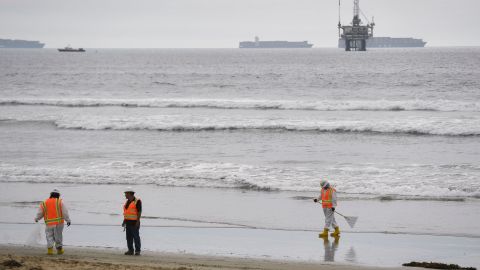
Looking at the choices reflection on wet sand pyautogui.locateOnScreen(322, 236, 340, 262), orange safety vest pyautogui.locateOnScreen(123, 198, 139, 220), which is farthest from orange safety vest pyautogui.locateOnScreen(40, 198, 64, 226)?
reflection on wet sand pyautogui.locateOnScreen(322, 236, 340, 262)

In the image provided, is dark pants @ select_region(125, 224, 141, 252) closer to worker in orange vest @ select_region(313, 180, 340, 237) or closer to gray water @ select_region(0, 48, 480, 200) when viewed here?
worker in orange vest @ select_region(313, 180, 340, 237)

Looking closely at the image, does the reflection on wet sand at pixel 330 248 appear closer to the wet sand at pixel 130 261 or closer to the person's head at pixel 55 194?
the wet sand at pixel 130 261

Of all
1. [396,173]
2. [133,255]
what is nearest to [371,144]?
[396,173]

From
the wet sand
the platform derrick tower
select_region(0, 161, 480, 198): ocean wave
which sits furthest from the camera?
the platform derrick tower

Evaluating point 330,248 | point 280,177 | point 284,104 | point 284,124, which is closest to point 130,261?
point 330,248

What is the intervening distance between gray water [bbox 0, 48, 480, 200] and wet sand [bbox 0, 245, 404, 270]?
767 cm

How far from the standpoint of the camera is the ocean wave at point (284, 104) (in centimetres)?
4338

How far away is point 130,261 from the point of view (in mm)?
11484

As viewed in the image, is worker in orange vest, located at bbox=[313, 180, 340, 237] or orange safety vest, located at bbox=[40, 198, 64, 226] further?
worker in orange vest, located at bbox=[313, 180, 340, 237]

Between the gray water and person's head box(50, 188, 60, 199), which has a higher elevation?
person's head box(50, 188, 60, 199)

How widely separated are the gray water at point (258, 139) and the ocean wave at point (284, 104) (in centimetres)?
8

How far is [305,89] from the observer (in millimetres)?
61094

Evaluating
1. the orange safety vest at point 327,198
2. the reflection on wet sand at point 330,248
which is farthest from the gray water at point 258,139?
the reflection on wet sand at point 330,248

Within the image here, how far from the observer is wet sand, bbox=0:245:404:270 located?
10648mm
